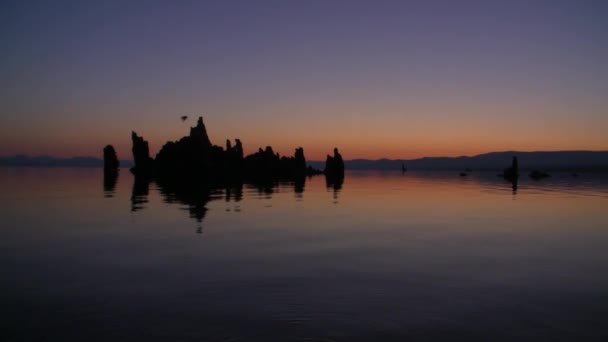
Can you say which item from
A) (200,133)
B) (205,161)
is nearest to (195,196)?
(205,161)

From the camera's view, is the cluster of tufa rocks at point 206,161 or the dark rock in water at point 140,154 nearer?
the cluster of tufa rocks at point 206,161

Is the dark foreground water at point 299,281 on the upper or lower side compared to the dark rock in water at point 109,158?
lower

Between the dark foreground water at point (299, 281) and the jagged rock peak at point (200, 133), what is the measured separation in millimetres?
116399

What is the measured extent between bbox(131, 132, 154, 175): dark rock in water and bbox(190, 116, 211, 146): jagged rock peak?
21013mm

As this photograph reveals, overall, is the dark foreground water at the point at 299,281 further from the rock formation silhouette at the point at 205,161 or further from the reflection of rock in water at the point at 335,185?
the rock formation silhouette at the point at 205,161

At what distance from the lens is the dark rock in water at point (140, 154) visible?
152 meters

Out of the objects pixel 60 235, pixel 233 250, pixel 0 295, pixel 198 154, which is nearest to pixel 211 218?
pixel 60 235

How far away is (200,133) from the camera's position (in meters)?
142

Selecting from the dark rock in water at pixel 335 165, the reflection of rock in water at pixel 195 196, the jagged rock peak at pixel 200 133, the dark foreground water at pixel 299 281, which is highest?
the jagged rock peak at pixel 200 133

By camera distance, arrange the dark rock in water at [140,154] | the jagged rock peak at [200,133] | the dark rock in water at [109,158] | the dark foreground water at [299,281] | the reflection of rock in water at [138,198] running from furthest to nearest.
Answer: the dark rock in water at [109,158] < the dark rock in water at [140,154] < the jagged rock peak at [200,133] < the reflection of rock in water at [138,198] < the dark foreground water at [299,281]

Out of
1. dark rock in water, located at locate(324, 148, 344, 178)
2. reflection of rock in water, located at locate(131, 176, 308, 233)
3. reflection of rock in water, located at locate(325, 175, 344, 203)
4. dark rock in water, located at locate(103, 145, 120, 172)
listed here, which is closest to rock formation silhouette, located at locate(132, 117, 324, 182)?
dark rock in water, located at locate(324, 148, 344, 178)

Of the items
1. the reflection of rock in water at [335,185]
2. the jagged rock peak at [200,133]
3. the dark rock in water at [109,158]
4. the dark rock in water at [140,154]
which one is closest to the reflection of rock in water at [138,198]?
the reflection of rock in water at [335,185]

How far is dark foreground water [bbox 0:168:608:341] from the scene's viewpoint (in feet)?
30.0

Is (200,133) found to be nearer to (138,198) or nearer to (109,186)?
(109,186)
